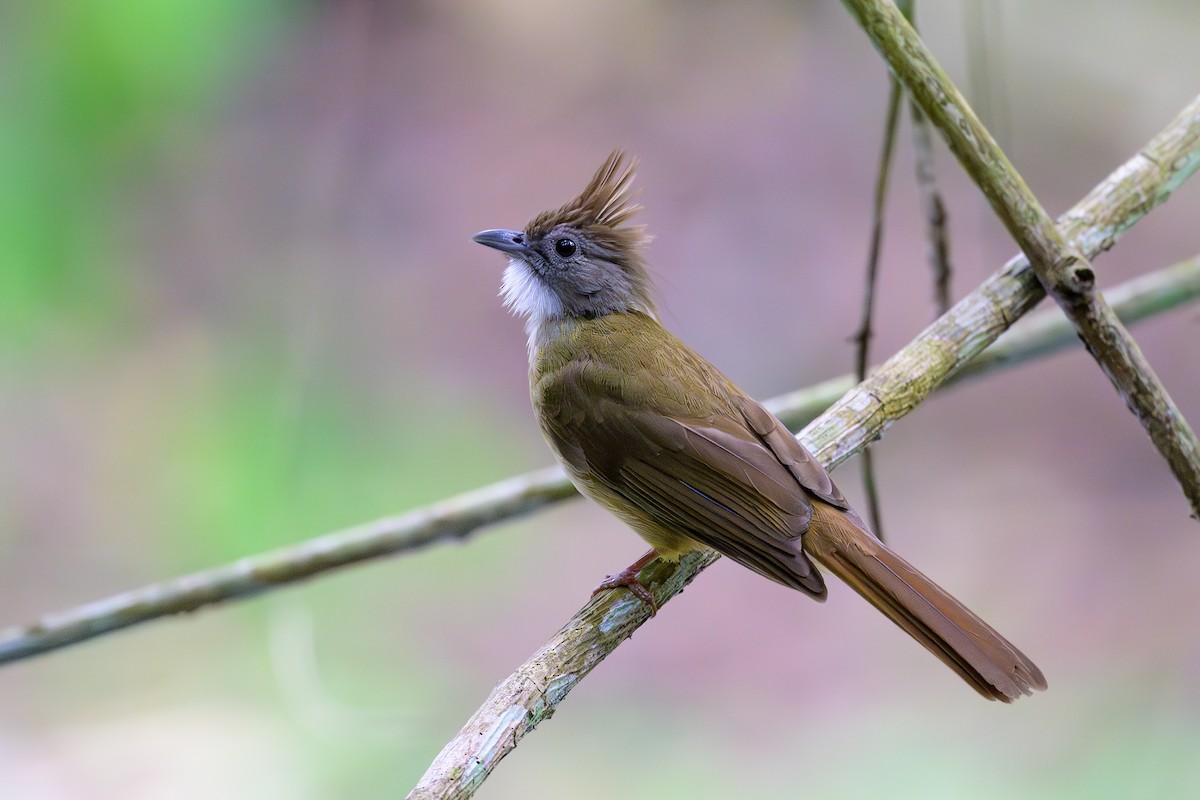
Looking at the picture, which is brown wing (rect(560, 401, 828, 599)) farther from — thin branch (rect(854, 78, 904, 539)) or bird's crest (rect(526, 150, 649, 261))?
bird's crest (rect(526, 150, 649, 261))

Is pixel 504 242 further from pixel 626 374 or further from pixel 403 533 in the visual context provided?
pixel 403 533

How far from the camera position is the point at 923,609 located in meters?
1.90

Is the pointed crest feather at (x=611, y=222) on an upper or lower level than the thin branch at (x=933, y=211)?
upper

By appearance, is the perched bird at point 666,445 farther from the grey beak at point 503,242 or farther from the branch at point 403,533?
the branch at point 403,533

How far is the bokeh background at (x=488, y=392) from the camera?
354 centimetres

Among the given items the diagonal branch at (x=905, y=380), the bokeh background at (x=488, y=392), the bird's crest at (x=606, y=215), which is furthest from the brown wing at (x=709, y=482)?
the bokeh background at (x=488, y=392)

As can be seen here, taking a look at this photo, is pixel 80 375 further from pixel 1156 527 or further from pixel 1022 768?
pixel 1156 527

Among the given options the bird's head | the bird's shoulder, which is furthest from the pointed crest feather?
the bird's shoulder

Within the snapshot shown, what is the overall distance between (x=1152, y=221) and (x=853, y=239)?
139cm

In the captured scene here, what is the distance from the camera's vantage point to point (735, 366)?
15.1 ft

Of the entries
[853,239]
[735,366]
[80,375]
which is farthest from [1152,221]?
[80,375]

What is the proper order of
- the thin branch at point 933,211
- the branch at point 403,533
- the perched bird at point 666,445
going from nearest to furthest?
1. the perched bird at point 666,445
2. the branch at point 403,533
3. the thin branch at point 933,211

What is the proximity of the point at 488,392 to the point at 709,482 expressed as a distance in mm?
2394

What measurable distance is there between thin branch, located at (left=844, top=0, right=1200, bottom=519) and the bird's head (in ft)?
2.73
